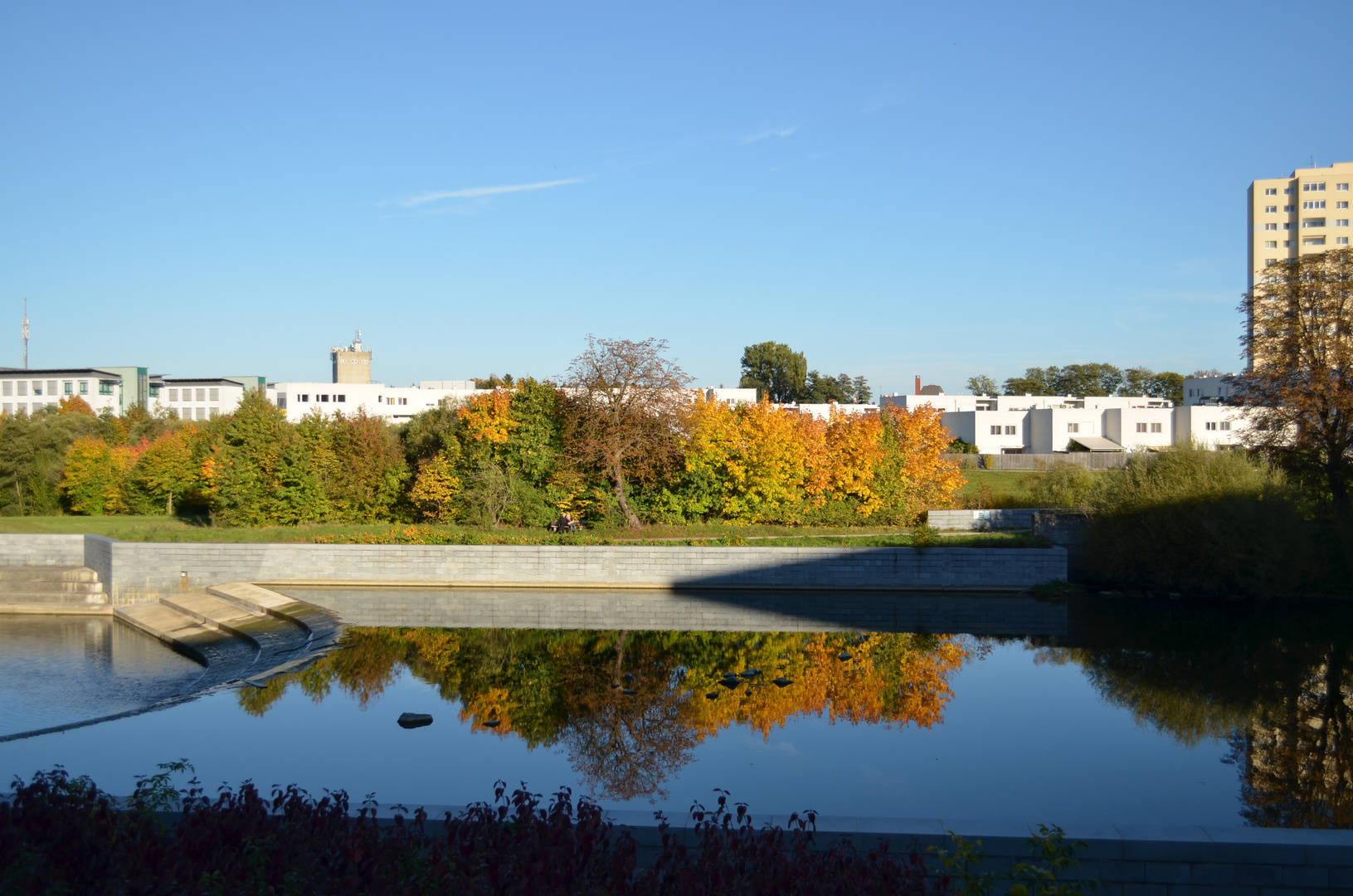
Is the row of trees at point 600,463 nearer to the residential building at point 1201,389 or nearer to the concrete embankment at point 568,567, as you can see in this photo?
the concrete embankment at point 568,567

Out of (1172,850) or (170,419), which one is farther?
(170,419)

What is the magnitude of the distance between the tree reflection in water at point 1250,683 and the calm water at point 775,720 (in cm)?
6

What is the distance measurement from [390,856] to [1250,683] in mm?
13151

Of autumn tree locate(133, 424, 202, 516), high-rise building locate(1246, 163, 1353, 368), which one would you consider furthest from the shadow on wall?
high-rise building locate(1246, 163, 1353, 368)

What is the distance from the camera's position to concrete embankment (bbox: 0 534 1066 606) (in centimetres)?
2116

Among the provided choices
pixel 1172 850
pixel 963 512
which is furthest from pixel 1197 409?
pixel 1172 850

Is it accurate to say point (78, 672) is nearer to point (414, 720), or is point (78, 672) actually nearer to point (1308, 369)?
point (414, 720)

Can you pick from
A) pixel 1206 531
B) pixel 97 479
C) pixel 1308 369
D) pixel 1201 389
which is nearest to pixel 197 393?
pixel 97 479

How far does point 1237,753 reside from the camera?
1008cm

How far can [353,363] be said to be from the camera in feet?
275

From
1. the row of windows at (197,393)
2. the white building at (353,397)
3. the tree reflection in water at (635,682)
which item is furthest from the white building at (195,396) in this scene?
the tree reflection in water at (635,682)

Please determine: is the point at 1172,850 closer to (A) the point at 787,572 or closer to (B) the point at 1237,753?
(B) the point at 1237,753

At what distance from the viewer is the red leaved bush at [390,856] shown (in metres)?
4.48

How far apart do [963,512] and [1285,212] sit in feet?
285
